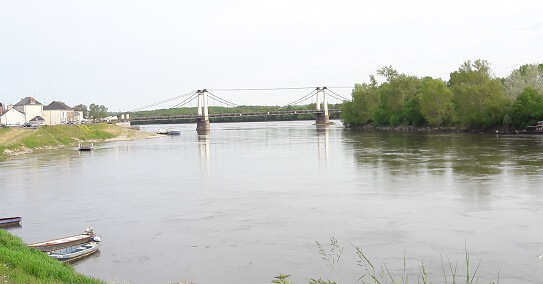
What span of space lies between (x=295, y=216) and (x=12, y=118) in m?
74.2

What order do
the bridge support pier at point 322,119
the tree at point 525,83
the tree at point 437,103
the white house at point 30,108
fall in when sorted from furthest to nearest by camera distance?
the bridge support pier at point 322,119 < the white house at point 30,108 < the tree at point 437,103 < the tree at point 525,83

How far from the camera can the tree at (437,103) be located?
70.6 m

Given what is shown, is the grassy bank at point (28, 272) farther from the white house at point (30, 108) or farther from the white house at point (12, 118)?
the white house at point (30, 108)

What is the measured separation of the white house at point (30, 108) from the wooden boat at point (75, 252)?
7779 cm

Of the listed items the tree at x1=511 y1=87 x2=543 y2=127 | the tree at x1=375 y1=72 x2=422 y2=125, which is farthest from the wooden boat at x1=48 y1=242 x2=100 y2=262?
the tree at x1=375 y1=72 x2=422 y2=125

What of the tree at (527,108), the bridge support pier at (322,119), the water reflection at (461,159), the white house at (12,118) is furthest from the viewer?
the bridge support pier at (322,119)

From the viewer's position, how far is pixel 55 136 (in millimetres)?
70625

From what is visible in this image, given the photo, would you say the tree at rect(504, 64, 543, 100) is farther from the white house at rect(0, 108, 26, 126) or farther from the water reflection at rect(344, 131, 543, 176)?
the white house at rect(0, 108, 26, 126)

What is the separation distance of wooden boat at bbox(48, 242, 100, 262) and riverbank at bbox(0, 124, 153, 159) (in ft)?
134

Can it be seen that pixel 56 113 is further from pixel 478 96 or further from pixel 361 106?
pixel 478 96

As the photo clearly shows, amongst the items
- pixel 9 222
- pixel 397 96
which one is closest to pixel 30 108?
pixel 397 96

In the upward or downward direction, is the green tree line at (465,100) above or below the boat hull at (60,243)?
above

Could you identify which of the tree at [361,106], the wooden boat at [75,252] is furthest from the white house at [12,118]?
the wooden boat at [75,252]

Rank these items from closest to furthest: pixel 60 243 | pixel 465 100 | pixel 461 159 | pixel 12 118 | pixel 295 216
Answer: pixel 60 243 < pixel 295 216 < pixel 461 159 < pixel 465 100 < pixel 12 118
